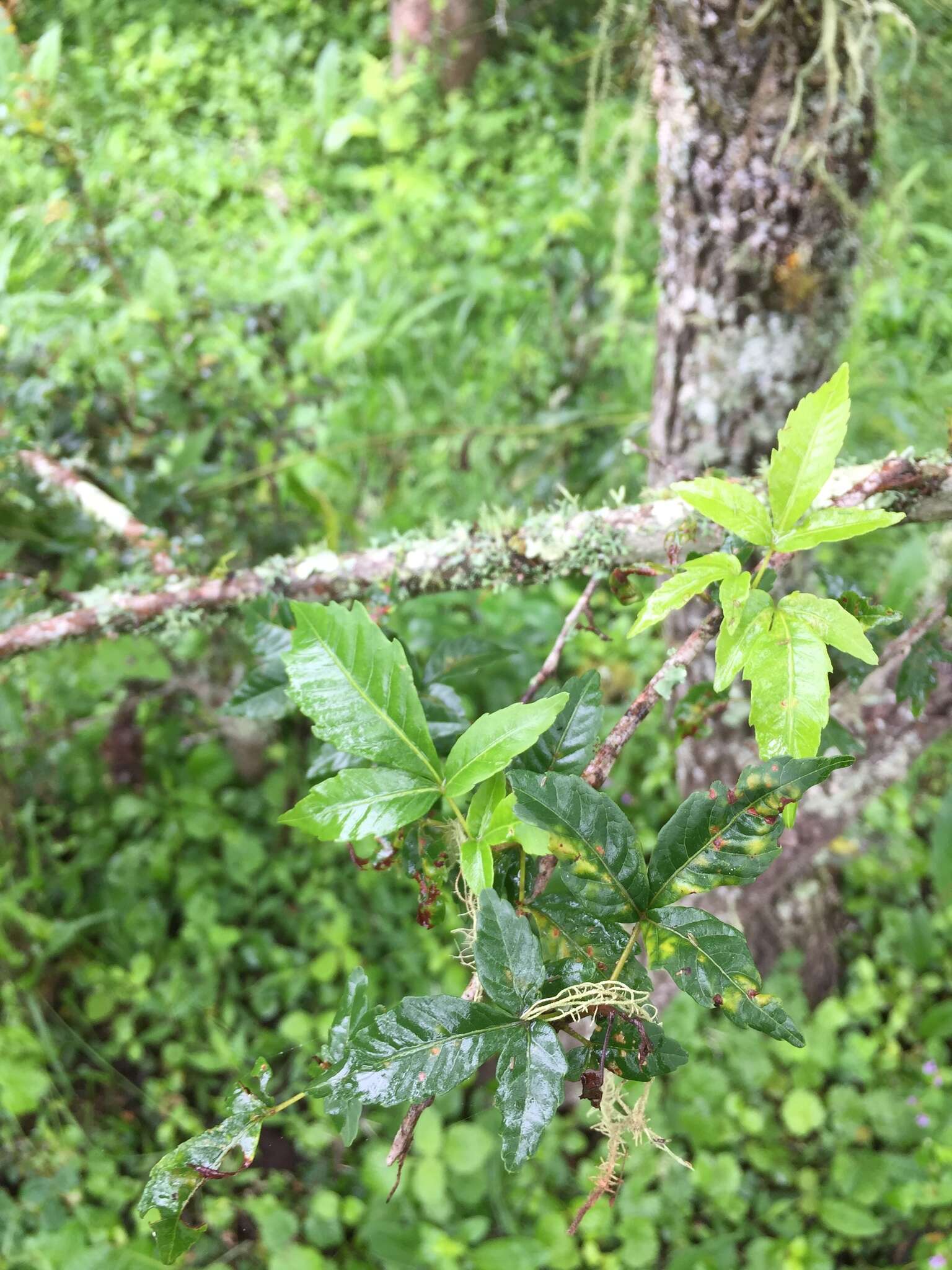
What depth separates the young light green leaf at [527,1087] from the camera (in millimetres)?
443

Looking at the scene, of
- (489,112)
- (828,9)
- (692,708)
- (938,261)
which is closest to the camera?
(692,708)

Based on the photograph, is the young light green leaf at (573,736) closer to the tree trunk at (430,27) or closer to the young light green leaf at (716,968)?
the young light green leaf at (716,968)

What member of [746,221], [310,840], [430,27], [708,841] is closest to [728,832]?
[708,841]

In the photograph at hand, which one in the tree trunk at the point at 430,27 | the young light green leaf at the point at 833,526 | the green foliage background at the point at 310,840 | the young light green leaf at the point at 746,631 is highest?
the tree trunk at the point at 430,27

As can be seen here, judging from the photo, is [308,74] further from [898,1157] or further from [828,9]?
[898,1157]

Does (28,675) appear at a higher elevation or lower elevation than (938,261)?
lower

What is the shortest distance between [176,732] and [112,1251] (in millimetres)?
1139

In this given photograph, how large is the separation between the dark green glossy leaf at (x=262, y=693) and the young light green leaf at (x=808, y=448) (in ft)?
1.76

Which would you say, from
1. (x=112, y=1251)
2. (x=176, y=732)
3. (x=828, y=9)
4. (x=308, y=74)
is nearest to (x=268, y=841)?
(x=176, y=732)

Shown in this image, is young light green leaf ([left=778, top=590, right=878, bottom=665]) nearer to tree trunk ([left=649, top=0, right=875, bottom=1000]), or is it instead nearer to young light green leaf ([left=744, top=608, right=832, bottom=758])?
young light green leaf ([left=744, top=608, right=832, bottom=758])

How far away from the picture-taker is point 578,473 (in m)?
1.76

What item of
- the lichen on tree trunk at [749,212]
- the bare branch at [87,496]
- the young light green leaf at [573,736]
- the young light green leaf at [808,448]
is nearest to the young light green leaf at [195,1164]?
the young light green leaf at [573,736]

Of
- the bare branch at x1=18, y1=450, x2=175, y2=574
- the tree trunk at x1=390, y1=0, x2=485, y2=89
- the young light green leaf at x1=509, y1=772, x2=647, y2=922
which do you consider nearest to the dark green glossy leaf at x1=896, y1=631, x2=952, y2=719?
the young light green leaf at x1=509, y1=772, x2=647, y2=922

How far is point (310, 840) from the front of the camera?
2.07 metres
